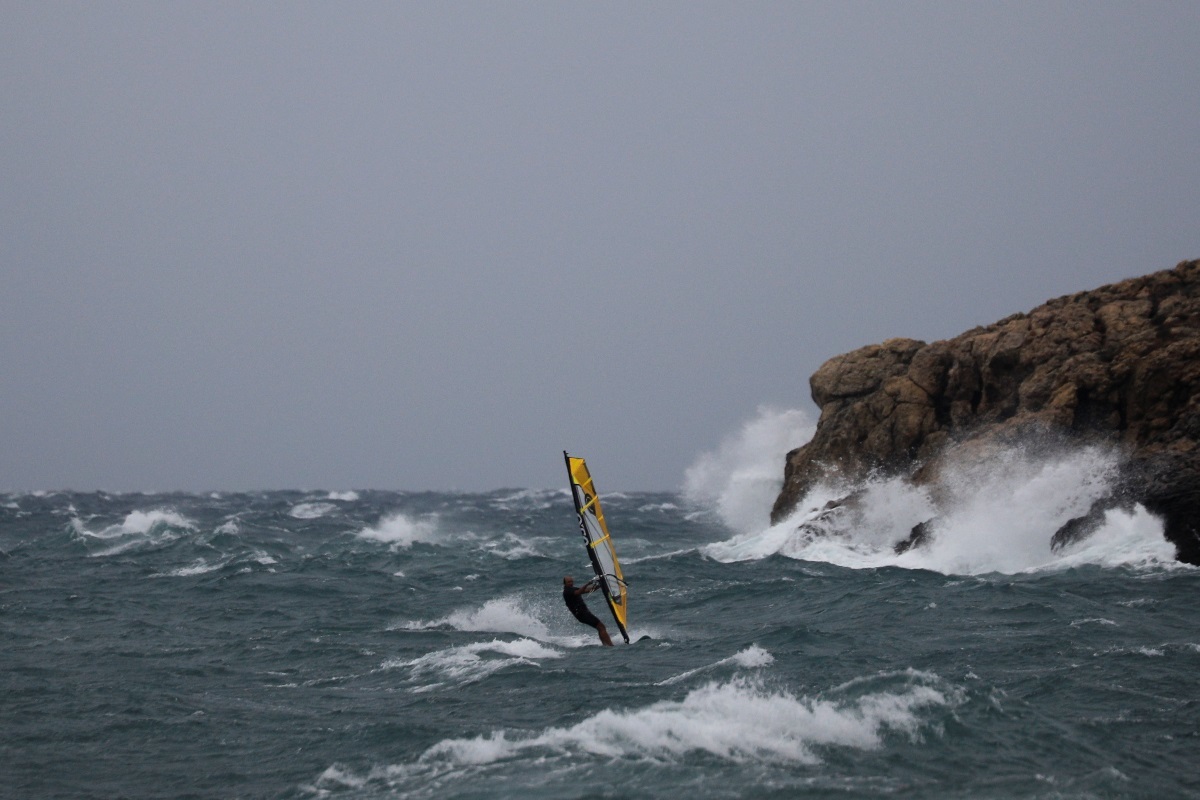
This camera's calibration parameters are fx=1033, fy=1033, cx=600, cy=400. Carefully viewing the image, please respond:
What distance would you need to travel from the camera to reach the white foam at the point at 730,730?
10.2 metres

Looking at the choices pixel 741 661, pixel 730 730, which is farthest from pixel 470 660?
pixel 730 730

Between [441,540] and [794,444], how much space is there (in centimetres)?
1281

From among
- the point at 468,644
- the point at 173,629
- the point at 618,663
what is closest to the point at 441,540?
the point at 173,629

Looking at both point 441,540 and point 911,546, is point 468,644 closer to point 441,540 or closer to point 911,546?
point 911,546

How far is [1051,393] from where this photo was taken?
23422 mm

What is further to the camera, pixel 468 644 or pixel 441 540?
pixel 441 540

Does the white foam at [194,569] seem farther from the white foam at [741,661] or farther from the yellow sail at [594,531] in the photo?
the white foam at [741,661]

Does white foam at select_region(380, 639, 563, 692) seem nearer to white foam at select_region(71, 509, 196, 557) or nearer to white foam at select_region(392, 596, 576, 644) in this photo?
white foam at select_region(392, 596, 576, 644)

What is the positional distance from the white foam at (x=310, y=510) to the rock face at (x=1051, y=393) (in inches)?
1020

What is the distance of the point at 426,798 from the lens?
945cm

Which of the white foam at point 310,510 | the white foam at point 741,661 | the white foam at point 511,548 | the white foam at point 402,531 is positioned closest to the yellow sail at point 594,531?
the white foam at point 741,661

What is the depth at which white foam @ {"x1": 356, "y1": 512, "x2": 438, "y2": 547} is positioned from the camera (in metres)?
36.0

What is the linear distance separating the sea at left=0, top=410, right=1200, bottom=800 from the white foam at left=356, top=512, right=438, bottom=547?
6850mm

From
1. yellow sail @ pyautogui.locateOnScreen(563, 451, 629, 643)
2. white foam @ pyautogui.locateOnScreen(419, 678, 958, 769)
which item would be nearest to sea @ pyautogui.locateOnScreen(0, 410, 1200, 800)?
white foam @ pyautogui.locateOnScreen(419, 678, 958, 769)
